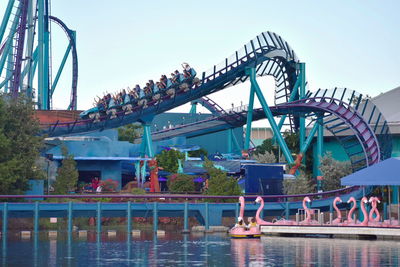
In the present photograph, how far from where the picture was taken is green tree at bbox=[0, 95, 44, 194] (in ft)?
163

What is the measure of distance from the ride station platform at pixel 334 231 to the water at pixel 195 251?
3.34ft

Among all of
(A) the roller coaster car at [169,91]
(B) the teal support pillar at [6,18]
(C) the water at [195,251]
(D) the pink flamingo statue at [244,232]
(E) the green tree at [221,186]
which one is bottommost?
(C) the water at [195,251]

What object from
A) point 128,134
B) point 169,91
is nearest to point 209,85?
point 169,91

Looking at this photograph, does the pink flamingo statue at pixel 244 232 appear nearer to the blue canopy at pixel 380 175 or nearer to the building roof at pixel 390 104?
the blue canopy at pixel 380 175

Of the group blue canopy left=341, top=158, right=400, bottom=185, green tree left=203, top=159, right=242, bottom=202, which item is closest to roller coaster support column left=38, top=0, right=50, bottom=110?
green tree left=203, top=159, right=242, bottom=202

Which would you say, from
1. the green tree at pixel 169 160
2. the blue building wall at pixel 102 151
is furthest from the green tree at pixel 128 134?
the green tree at pixel 169 160

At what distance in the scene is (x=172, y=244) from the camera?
133 feet

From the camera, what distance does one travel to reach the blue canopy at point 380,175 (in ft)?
144

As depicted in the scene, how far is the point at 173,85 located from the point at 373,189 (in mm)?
21074

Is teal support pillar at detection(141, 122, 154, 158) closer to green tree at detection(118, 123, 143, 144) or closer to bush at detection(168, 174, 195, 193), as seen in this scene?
bush at detection(168, 174, 195, 193)

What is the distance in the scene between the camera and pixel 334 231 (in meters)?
44.5

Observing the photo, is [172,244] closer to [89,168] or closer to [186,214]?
[186,214]

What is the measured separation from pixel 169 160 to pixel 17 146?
23527 millimetres

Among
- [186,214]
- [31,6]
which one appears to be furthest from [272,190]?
[31,6]
